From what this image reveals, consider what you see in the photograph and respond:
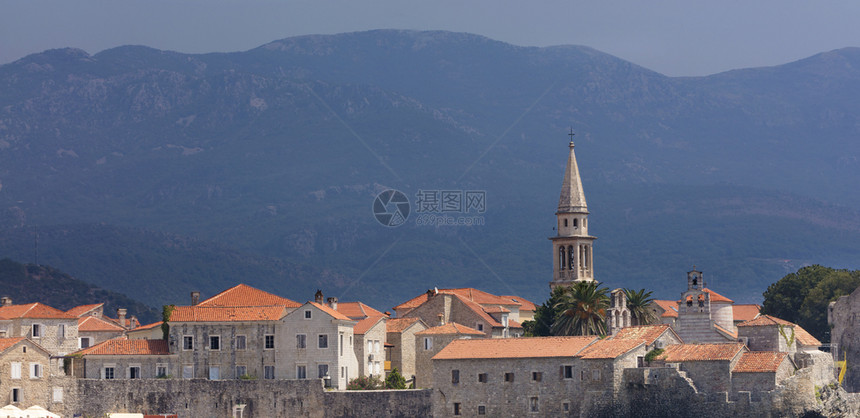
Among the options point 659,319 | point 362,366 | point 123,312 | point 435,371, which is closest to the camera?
point 435,371

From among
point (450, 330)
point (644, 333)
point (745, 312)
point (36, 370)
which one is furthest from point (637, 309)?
point (36, 370)

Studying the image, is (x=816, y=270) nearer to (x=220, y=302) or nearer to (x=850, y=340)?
(x=850, y=340)

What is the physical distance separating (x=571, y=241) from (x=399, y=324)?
66.8 ft

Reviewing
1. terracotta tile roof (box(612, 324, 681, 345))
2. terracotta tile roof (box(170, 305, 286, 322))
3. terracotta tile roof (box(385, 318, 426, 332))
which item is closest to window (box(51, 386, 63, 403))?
terracotta tile roof (box(170, 305, 286, 322))

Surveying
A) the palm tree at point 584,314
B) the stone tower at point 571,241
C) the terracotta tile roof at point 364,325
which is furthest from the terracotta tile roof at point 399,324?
the stone tower at point 571,241

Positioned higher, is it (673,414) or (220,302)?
(220,302)

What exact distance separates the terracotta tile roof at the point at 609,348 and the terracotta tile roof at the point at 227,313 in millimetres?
22400

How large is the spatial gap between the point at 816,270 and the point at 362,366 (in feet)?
167

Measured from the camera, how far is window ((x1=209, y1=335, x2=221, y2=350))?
99.7 metres

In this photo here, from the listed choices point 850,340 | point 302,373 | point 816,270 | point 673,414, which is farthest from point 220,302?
point 816,270

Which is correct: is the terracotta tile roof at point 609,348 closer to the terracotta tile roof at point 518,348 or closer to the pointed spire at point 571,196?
the terracotta tile roof at point 518,348

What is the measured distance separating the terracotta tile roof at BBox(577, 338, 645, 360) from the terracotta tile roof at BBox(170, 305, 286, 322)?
22.4 meters

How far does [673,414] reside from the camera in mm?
87250

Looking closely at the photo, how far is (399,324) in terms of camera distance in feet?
360
